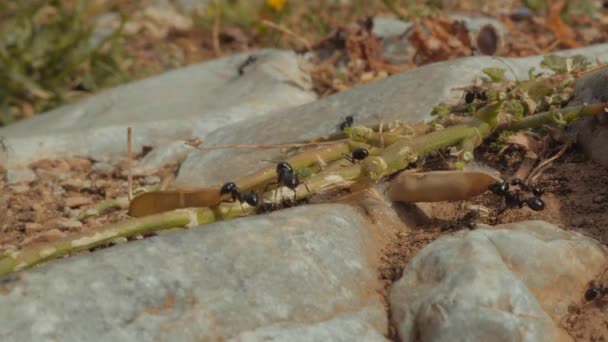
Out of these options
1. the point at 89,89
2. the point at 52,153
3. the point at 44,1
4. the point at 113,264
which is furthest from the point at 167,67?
the point at 113,264

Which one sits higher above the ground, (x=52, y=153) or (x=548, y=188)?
(x=548, y=188)

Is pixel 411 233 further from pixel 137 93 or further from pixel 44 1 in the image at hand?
pixel 44 1

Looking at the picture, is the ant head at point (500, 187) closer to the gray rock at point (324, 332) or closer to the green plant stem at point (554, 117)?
the green plant stem at point (554, 117)

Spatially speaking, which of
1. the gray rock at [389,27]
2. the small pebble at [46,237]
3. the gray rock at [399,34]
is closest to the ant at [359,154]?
the small pebble at [46,237]

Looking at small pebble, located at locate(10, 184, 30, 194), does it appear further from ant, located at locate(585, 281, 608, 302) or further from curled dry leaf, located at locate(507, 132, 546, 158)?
ant, located at locate(585, 281, 608, 302)

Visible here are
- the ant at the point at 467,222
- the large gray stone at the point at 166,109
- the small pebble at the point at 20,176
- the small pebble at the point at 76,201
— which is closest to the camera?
the ant at the point at 467,222

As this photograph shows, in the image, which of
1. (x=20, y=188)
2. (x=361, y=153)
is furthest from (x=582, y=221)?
(x=20, y=188)
